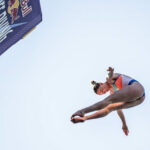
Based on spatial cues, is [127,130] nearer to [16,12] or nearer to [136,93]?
[136,93]

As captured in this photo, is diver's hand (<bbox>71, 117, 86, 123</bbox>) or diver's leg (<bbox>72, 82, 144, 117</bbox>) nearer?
diver's hand (<bbox>71, 117, 86, 123</bbox>)

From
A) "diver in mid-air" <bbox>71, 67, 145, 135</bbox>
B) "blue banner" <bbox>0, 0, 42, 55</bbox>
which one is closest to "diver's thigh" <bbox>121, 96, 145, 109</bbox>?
"diver in mid-air" <bbox>71, 67, 145, 135</bbox>

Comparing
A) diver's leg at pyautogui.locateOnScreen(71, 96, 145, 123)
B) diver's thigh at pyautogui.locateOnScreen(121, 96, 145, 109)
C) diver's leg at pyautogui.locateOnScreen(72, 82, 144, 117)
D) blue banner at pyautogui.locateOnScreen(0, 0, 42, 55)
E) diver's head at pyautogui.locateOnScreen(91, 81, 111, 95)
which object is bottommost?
diver's thigh at pyautogui.locateOnScreen(121, 96, 145, 109)

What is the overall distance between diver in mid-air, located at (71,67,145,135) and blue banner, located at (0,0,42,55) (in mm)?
2403

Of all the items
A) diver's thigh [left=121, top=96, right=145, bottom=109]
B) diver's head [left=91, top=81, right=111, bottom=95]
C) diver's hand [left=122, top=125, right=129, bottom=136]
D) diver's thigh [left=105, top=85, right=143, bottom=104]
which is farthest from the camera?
diver's hand [left=122, top=125, right=129, bottom=136]

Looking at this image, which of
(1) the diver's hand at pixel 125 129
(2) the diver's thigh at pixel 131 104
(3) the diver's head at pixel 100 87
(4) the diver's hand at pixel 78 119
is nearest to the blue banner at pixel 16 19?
(3) the diver's head at pixel 100 87

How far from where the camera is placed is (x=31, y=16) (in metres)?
7.68

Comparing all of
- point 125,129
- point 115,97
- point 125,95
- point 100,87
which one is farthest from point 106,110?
point 125,129

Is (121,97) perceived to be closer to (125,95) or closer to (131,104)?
(125,95)

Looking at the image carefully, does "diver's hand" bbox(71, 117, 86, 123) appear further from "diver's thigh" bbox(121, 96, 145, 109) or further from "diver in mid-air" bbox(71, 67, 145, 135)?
"diver's thigh" bbox(121, 96, 145, 109)

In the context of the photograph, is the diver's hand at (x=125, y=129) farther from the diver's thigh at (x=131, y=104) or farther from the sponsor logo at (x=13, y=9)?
the sponsor logo at (x=13, y=9)

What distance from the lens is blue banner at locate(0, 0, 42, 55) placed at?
6.68 m

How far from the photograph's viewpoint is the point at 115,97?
5809mm

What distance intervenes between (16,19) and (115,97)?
10.6ft
